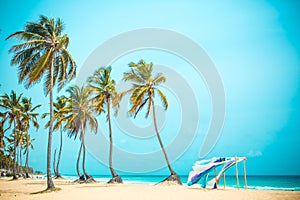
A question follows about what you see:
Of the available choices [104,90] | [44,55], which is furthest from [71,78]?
[104,90]

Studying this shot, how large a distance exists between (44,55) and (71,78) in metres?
2.43

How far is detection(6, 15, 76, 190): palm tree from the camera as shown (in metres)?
16.8

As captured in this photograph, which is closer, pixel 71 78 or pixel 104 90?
pixel 71 78

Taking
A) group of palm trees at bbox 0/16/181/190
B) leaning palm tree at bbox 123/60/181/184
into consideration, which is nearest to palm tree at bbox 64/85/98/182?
group of palm trees at bbox 0/16/181/190

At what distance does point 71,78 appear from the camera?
1836 centimetres

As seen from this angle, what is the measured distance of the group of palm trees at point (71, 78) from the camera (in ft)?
56.0

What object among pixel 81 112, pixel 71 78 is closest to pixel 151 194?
pixel 71 78

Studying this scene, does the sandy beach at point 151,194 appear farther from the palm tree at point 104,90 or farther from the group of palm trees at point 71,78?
the palm tree at point 104,90

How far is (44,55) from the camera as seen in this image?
1711cm

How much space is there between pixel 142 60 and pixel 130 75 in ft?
6.51

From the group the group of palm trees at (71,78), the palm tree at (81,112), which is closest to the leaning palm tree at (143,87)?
the group of palm trees at (71,78)

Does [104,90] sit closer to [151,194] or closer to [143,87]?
[143,87]

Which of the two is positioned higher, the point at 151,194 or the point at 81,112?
the point at 81,112

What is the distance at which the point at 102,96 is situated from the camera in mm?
27562
